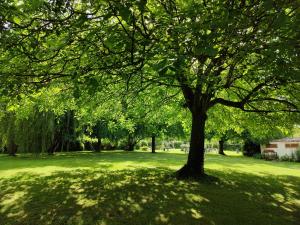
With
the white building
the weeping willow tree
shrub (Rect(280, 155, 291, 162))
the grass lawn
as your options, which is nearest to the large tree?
the grass lawn

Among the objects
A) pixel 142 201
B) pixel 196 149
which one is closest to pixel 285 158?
pixel 196 149

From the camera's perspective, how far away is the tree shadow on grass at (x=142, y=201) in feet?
27.8

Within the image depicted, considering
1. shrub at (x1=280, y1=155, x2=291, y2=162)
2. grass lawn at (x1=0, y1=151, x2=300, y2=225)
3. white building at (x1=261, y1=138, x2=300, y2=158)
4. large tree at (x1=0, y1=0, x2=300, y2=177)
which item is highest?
large tree at (x1=0, y1=0, x2=300, y2=177)

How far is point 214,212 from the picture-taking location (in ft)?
30.3

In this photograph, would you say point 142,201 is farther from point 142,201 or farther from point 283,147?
point 283,147

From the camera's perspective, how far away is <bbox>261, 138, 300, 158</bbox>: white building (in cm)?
4125

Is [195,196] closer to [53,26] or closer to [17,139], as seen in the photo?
[53,26]

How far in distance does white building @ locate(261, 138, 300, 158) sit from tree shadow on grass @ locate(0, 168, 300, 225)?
95.3 feet

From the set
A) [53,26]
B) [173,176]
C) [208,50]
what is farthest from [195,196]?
[208,50]

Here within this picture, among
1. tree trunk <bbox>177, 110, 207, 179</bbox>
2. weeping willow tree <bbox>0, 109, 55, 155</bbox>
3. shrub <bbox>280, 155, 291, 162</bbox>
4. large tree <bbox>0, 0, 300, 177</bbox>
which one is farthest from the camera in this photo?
shrub <bbox>280, 155, 291, 162</bbox>

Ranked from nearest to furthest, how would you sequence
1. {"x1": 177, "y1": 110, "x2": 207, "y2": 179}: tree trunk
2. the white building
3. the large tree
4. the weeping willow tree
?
the large tree
{"x1": 177, "y1": 110, "x2": 207, "y2": 179}: tree trunk
the weeping willow tree
the white building

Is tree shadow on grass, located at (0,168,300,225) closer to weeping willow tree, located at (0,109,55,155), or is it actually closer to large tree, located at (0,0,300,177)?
large tree, located at (0,0,300,177)

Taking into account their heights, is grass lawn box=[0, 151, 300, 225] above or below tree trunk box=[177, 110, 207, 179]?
below

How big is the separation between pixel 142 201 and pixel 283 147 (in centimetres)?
3765
